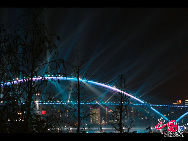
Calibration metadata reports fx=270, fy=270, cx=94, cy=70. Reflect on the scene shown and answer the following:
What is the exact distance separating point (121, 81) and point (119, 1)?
23783mm

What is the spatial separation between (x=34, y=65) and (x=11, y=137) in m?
3.48

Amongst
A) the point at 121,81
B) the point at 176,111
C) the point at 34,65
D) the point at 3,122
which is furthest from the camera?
the point at 176,111

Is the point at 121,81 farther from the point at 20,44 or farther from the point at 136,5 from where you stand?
the point at 136,5

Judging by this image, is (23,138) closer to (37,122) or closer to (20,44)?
(37,122)

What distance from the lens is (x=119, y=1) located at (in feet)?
15.6

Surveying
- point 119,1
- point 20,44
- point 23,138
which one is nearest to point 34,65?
point 20,44

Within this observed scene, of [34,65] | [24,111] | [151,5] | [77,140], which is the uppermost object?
[151,5]

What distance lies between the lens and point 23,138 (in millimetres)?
4918

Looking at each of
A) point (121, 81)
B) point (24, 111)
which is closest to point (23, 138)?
point (24, 111)

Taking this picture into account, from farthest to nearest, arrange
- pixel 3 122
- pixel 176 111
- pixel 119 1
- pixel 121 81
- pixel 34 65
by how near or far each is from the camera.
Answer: pixel 176 111 < pixel 121 81 < pixel 34 65 < pixel 3 122 < pixel 119 1

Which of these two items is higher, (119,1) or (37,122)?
(119,1)

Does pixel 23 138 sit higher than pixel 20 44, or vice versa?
pixel 20 44

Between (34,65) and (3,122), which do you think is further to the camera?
(34,65)

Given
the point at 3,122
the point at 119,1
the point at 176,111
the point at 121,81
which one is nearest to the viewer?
the point at 119,1
